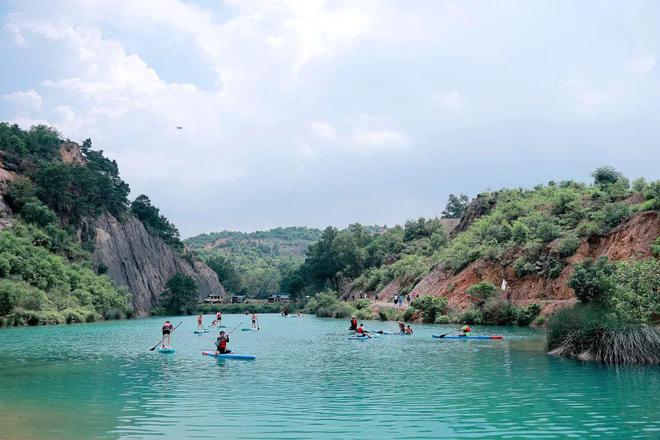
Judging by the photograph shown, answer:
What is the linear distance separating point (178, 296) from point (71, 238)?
2910 centimetres

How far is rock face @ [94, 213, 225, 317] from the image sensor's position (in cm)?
11206

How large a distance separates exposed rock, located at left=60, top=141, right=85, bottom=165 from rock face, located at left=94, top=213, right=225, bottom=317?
13906 millimetres

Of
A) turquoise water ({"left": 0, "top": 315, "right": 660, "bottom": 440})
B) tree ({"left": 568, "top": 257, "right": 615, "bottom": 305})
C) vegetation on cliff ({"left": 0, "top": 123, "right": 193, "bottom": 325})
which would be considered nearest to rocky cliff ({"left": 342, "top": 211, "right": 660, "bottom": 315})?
tree ({"left": 568, "top": 257, "right": 615, "bottom": 305})

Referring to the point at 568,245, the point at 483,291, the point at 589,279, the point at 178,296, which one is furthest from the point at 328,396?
the point at 178,296

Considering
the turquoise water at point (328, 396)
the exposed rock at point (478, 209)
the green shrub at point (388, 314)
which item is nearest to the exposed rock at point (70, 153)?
the green shrub at point (388, 314)

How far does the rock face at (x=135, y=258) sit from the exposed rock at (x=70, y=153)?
13.9 metres

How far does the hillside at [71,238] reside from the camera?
7631 cm

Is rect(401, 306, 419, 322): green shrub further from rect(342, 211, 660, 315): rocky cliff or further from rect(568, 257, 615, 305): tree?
rect(568, 257, 615, 305): tree

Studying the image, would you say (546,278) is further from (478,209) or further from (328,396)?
(328,396)

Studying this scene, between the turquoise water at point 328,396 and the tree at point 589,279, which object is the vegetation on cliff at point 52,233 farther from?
the tree at point 589,279

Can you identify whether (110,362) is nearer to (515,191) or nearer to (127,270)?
(515,191)

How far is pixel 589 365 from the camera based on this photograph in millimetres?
27234

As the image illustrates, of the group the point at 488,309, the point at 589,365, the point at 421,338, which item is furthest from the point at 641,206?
A: the point at 589,365

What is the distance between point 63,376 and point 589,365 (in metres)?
22.0
